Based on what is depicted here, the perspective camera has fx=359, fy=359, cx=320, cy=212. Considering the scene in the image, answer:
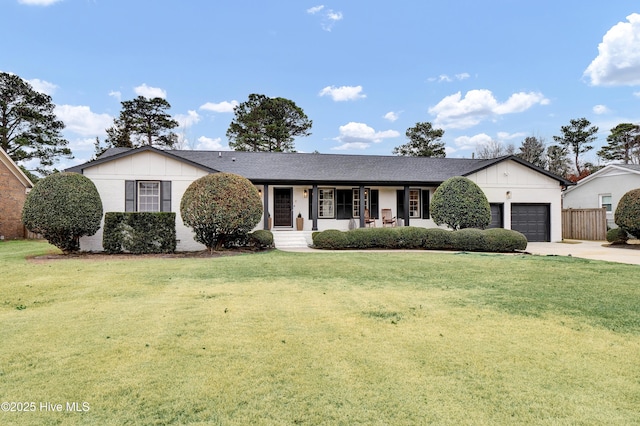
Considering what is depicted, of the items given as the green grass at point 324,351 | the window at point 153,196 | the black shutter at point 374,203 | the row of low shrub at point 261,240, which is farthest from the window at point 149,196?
the black shutter at point 374,203

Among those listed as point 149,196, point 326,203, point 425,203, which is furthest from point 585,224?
point 149,196

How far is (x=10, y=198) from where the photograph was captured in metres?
18.9

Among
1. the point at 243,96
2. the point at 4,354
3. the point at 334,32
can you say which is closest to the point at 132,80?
the point at 243,96

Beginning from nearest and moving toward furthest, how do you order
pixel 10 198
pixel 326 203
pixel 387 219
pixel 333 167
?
pixel 387 219
pixel 326 203
pixel 333 167
pixel 10 198

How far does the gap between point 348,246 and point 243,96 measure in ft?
78.3

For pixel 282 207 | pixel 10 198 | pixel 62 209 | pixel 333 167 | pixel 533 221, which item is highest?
pixel 333 167

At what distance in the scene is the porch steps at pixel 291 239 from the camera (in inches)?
581

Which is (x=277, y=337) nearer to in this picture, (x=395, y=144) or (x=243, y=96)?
(x=243, y=96)

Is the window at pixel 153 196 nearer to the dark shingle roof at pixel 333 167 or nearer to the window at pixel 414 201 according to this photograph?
the dark shingle roof at pixel 333 167

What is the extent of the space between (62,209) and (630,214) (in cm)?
2127

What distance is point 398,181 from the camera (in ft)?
56.0

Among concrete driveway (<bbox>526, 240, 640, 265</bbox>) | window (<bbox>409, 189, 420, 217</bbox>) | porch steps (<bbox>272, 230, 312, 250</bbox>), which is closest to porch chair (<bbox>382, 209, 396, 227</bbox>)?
window (<bbox>409, 189, 420, 217</bbox>)

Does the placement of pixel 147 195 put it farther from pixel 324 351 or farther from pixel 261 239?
pixel 324 351

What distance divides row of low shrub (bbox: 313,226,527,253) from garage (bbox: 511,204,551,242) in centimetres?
523
